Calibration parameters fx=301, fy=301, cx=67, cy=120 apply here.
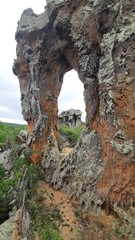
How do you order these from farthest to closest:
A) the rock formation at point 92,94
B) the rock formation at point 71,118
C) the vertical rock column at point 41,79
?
the rock formation at point 71,118, the vertical rock column at point 41,79, the rock formation at point 92,94

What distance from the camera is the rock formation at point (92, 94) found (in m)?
14.1

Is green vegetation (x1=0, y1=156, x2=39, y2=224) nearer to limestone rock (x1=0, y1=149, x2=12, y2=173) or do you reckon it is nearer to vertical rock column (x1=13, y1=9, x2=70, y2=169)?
vertical rock column (x1=13, y1=9, x2=70, y2=169)

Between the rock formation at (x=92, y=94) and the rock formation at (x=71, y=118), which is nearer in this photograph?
the rock formation at (x=92, y=94)

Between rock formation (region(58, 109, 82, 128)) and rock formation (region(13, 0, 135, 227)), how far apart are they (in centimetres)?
2621

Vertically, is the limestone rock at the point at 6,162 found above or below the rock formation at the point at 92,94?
below

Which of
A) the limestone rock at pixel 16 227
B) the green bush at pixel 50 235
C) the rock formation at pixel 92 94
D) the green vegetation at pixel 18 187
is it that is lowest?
the limestone rock at pixel 16 227

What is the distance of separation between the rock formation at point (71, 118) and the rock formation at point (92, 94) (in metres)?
26.2

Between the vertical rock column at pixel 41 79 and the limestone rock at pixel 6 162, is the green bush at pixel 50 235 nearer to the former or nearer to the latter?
the vertical rock column at pixel 41 79

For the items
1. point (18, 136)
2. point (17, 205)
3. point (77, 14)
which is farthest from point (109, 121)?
point (18, 136)

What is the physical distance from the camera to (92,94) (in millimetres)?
16844

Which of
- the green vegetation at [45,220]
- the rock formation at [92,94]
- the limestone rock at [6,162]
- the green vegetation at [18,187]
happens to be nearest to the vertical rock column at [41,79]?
the rock formation at [92,94]

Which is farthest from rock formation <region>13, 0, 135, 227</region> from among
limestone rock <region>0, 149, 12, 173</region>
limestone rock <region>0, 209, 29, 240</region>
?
limestone rock <region>0, 149, 12, 173</region>

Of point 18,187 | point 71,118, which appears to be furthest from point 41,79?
point 71,118

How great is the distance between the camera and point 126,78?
14.3 m
